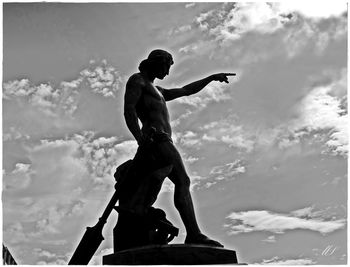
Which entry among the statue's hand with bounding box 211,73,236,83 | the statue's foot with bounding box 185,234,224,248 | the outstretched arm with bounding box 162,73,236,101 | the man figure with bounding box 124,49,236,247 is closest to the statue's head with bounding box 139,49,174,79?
the man figure with bounding box 124,49,236,247

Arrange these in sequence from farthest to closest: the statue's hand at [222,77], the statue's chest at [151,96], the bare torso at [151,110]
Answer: the statue's hand at [222,77]
the statue's chest at [151,96]
the bare torso at [151,110]

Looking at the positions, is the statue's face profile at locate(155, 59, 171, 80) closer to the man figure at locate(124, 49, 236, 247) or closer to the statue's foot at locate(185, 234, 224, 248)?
the man figure at locate(124, 49, 236, 247)

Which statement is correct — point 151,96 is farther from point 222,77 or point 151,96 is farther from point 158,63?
point 222,77

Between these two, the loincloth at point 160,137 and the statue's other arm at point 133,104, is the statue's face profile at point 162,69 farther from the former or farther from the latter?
the loincloth at point 160,137

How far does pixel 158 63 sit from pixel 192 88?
3.61 feet

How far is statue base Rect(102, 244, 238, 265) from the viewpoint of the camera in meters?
7.09

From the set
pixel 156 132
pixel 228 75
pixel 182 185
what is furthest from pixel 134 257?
pixel 228 75

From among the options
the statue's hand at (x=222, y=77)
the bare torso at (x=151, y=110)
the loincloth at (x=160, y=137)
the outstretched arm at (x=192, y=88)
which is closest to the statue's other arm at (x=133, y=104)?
the bare torso at (x=151, y=110)

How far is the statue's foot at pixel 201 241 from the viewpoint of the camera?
24.5ft

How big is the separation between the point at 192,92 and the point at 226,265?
396 cm

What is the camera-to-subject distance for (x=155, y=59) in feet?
29.7

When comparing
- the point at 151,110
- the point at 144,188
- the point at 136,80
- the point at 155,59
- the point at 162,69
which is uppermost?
the point at 155,59

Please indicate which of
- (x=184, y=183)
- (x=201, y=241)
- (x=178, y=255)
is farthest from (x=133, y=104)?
(x=178, y=255)

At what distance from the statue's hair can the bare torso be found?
253 millimetres
